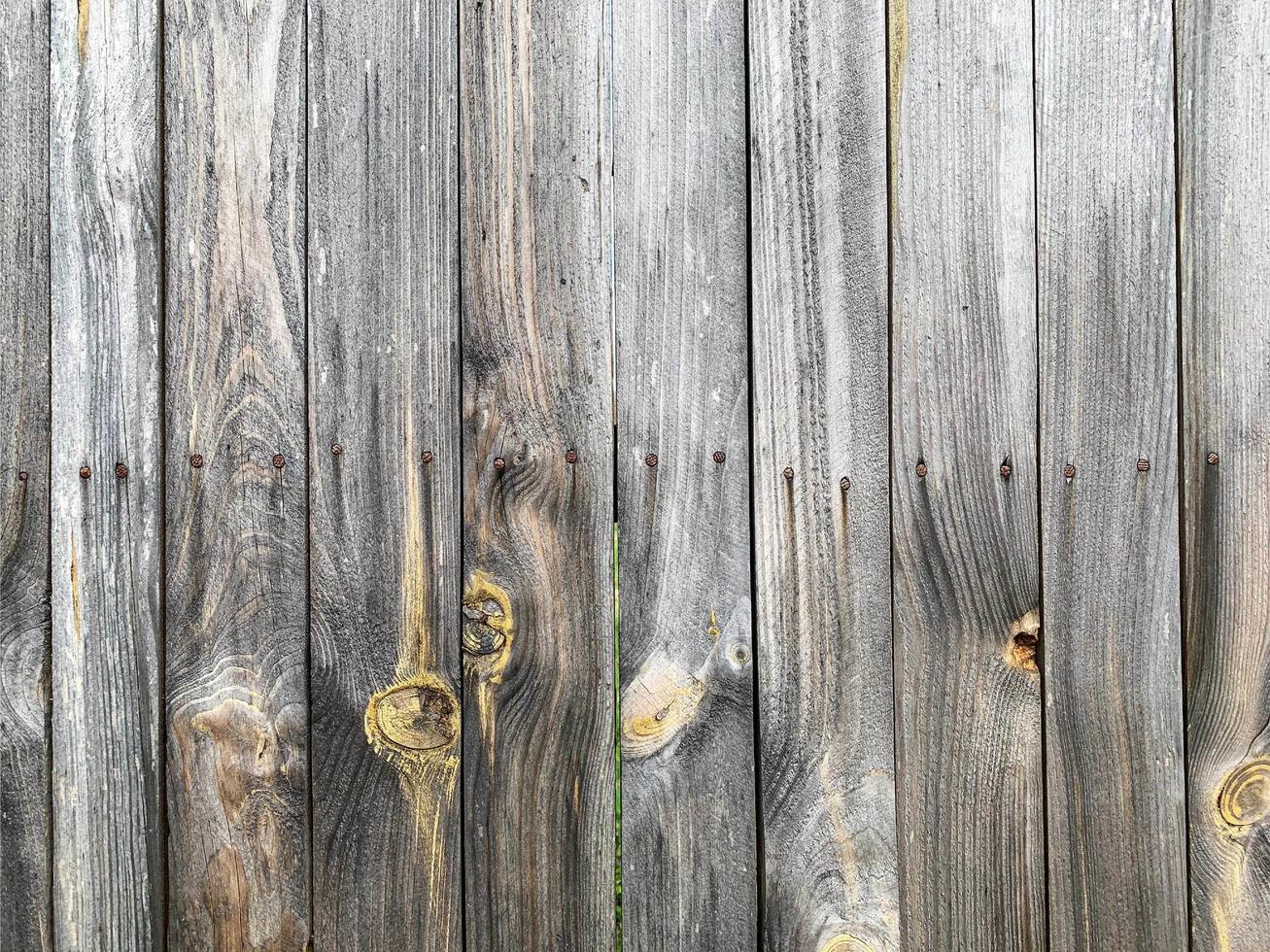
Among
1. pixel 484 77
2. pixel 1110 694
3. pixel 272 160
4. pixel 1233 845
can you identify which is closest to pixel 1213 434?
pixel 1110 694

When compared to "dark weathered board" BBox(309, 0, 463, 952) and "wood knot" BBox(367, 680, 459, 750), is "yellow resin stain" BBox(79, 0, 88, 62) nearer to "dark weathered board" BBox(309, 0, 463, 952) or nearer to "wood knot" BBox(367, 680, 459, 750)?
"dark weathered board" BBox(309, 0, 463, 952)

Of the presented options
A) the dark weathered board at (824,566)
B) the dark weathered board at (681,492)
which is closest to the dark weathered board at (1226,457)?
the dark weathered board at (824,566)

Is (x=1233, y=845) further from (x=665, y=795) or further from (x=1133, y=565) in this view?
(x=665, y=795)

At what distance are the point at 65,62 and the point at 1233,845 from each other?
1883mm

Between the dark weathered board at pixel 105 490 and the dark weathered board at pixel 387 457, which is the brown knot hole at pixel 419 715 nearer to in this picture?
the dark weathered board at pixel 387 457

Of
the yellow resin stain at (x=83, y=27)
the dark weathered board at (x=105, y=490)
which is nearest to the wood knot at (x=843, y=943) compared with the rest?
the dark weathered board at (x=105, y=490)

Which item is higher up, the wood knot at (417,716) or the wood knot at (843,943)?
the wood knot at (417,716)

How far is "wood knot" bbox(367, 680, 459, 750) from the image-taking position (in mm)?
1175

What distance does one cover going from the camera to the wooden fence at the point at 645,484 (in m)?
1.17

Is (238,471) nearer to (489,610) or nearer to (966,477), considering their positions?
(489,610)

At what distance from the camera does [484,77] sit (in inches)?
46.4

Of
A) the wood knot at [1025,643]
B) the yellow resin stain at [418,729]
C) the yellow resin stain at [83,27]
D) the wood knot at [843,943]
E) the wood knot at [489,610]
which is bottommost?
Answer: the wood knot at [843,943]

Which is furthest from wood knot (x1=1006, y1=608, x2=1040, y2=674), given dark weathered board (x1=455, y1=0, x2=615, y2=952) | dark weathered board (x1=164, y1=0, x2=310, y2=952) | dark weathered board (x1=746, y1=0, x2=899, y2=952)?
dark weathered board (x1=164, y1=0, x2=310, y2=952)

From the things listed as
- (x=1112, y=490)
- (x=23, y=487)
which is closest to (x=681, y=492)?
(x=1112, y=490)
